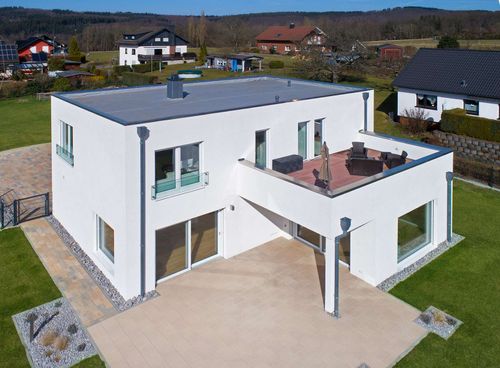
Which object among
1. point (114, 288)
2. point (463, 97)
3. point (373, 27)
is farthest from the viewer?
point (373, 27)

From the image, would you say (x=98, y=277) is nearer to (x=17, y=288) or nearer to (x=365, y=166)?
(x=17, y=288)

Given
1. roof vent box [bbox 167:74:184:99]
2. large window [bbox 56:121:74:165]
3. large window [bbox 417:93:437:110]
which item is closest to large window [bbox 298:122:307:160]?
roof vent box [bbox 167:74:184:99]

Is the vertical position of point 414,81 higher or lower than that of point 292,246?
higher

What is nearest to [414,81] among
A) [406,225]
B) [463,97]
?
[463,97]

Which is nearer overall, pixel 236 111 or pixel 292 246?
pixel 236 111

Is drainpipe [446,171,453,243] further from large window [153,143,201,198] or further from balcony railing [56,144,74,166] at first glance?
balcony railing [56,144,74,166]

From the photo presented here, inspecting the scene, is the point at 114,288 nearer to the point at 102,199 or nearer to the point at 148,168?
the point at 102,199

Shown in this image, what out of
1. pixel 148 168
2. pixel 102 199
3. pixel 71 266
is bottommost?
pixel 71 266
